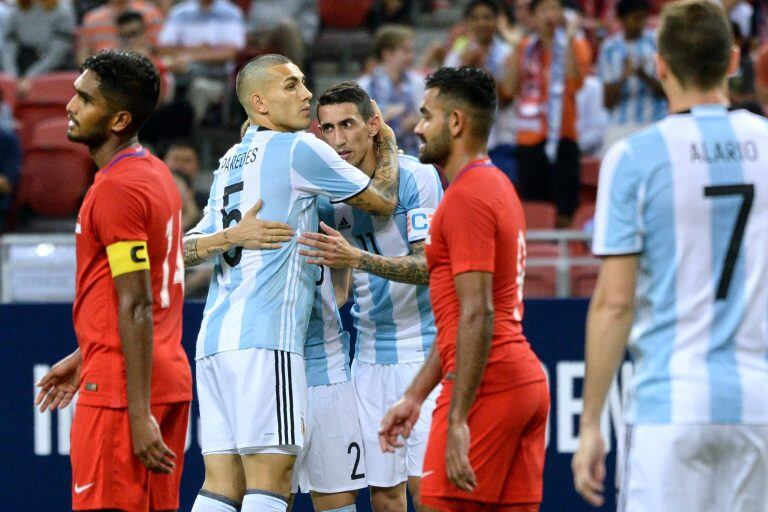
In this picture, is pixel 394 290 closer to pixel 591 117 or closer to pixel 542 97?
pixel 542 97

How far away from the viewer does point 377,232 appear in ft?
19.8

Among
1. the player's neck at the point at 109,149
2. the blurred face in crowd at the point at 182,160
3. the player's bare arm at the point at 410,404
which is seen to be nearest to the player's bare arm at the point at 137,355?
the player's neck at the point at 109,149

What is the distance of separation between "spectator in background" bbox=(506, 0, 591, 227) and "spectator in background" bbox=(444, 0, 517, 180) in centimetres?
15

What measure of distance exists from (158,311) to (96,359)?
28 cm

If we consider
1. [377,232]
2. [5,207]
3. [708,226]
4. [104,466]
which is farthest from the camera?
[5,207]

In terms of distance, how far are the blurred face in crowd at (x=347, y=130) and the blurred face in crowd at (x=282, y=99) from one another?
375mm

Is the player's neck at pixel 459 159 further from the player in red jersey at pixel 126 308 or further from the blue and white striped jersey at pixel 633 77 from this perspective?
the blue and white striped jersey at pixel 633 77

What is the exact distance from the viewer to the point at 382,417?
6027 millimetres

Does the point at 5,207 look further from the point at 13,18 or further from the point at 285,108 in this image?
the point at 285,108

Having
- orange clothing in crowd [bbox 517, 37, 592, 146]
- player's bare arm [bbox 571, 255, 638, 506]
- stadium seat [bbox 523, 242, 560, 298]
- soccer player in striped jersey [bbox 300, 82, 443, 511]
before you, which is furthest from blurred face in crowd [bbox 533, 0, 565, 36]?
player's bare arm [bbox 571, 255, 638, 506]

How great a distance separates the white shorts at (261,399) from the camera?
17.1ft

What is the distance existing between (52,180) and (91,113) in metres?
6.94

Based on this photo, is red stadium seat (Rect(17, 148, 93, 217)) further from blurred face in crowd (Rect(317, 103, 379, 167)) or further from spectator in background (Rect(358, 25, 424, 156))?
blurred face in crowd (Rect(317, 103, 379, 167))

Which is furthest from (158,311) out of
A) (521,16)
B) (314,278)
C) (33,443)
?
(521,16)
